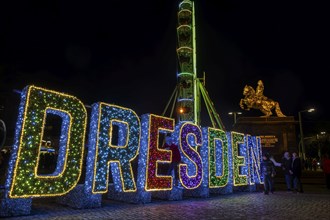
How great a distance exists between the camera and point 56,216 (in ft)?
22.3

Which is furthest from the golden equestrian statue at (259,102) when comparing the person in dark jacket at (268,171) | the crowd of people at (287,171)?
the person in dark jacket at (268,171)

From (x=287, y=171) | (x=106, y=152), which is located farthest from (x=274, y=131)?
(x=106, y=152)

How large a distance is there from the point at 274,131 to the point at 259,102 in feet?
11.0

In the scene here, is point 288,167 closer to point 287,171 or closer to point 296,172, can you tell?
point 287,171

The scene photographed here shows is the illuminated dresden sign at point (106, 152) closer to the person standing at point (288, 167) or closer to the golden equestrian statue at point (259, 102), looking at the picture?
the person standing at point (288, 167)

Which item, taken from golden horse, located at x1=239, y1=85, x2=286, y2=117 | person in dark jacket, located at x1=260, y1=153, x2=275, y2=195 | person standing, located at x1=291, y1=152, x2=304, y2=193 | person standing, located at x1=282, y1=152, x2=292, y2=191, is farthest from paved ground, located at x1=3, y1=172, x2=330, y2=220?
golden horse, located at x1=239, y1=85, x2=286, y2=117

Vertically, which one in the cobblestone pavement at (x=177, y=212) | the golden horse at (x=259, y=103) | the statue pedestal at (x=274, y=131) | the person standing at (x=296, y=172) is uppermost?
the golden horse at (x=259, y=103)

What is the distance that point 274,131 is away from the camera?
2853 cm

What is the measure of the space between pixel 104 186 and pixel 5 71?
1477 cm

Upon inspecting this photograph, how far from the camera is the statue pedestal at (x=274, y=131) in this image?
27.9 meters

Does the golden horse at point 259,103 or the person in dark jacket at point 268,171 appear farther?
the golden horse at point 259,103

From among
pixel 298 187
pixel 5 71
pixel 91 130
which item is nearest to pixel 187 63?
pixel 5 71

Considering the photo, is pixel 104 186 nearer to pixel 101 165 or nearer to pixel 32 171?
pixel 101 165

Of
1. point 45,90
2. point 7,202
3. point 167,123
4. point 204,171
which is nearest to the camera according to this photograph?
point 7,202
